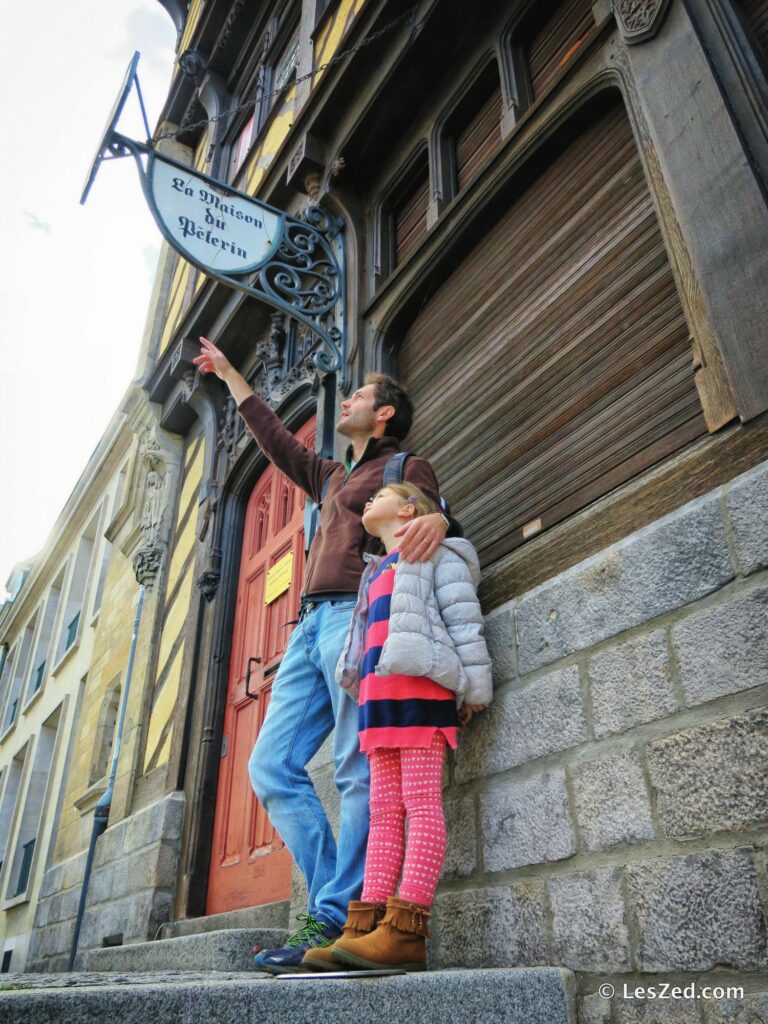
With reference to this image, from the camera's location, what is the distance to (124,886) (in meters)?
5.98

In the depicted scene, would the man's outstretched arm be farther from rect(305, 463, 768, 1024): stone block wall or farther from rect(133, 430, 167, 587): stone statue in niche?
rect(133, 430, 167, 587): stone statue in niche

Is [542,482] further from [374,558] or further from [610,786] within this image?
[610,786]

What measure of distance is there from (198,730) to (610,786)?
4246mm

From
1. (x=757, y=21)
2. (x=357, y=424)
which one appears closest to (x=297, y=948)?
(x=357, y=424)

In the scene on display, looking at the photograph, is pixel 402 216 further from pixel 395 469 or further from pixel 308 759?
pixel 308 759

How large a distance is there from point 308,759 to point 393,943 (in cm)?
100

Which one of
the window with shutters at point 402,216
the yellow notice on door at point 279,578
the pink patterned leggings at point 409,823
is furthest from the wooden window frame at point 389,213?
the pink patterned leggings at point 409,823

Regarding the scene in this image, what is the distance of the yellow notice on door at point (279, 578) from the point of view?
18.0 ft

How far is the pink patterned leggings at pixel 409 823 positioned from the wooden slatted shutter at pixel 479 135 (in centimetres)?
317

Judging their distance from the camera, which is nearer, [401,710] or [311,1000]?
[311,1000]

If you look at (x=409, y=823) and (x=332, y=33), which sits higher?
(x=332, y=33)

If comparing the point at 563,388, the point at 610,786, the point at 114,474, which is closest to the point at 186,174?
the point at 563,388

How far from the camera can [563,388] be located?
3225 mm

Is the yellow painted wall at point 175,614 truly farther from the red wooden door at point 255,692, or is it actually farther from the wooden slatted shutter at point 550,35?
the wooden slatted shutter at point 550,35
